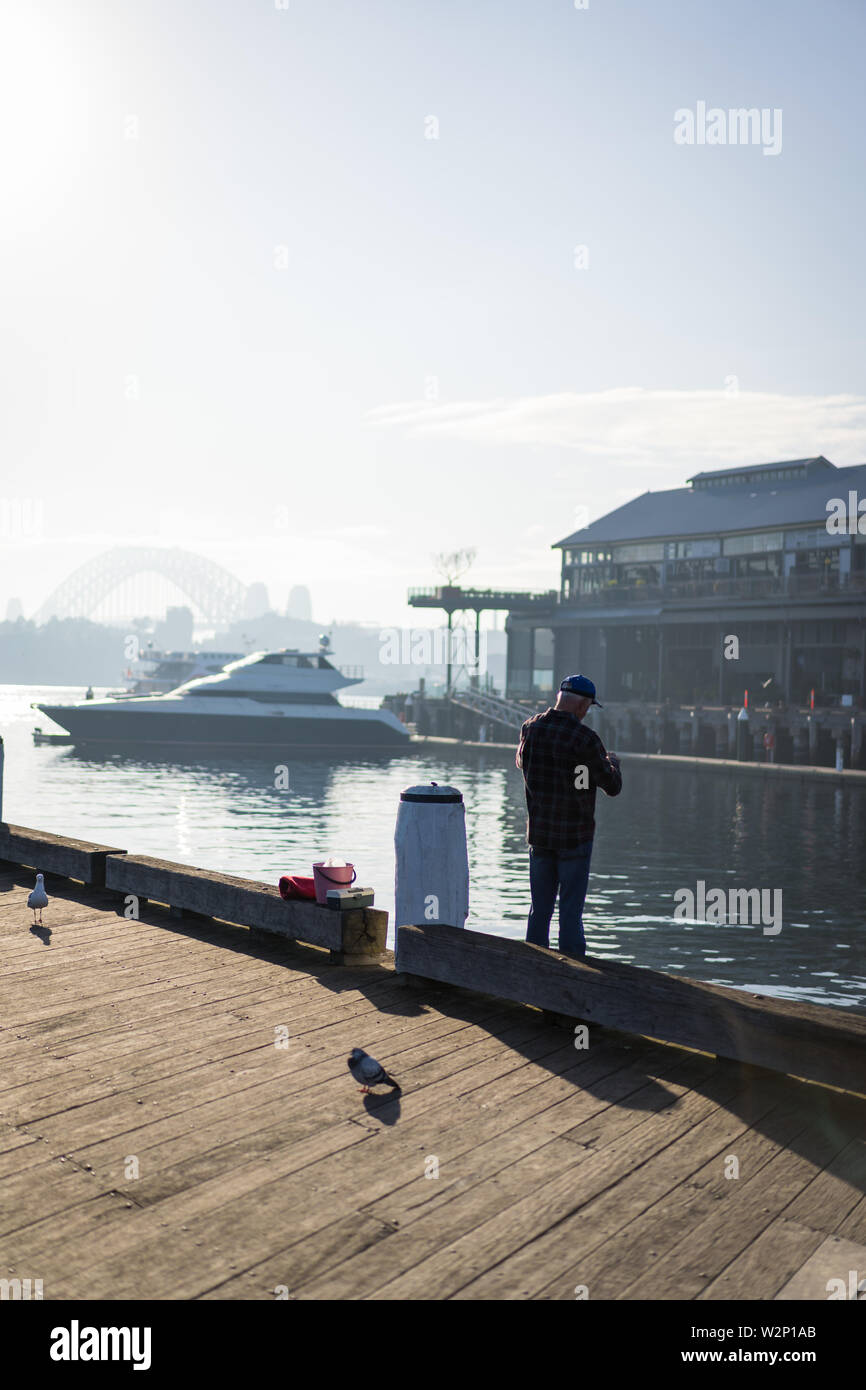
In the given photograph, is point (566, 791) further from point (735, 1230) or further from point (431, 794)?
point (735, 1230)

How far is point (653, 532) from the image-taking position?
54.6 m

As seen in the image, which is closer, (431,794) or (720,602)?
(431,794)

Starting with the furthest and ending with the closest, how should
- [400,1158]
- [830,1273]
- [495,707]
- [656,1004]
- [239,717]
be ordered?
[495,707]
[239,717]
[656,1004]
[400,1158]
[830,1273]

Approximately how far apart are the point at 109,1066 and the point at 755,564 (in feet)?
159

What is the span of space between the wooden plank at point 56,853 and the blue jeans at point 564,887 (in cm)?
408

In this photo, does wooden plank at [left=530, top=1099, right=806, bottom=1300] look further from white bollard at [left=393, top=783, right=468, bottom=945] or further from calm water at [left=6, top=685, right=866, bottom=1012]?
calm water at [left=6, top=685, right=866, bottom=1012]

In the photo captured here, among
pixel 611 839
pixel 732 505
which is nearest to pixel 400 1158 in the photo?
pixel 611 839

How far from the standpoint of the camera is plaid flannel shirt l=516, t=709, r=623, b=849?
6227mm

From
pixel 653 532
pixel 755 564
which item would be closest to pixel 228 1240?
pixel 755 564

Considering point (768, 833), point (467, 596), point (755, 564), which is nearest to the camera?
point (768, 833)

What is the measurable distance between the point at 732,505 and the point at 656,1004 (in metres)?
51.2

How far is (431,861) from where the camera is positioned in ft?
21.5

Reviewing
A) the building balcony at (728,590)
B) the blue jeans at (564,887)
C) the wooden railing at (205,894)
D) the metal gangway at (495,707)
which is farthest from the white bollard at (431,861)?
the metal gangway at (495,707)

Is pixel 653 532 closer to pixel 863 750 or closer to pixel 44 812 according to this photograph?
pixel 863 750
